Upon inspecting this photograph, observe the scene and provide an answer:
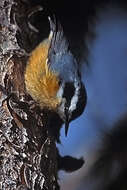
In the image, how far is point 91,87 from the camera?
1.32 m

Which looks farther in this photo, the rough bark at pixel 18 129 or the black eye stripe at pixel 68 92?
the black eye stripe at pixel 68 92

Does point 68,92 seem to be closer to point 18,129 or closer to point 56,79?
point 56,79

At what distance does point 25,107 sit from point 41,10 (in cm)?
53

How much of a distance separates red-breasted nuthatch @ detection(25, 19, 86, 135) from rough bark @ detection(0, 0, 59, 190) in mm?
42

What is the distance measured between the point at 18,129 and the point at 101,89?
1.00 feet

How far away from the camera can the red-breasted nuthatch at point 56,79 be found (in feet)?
4.31

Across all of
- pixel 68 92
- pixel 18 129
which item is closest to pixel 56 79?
pixel 68 92

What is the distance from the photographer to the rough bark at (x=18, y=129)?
1.11 metres

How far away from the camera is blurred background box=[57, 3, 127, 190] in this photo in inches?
49.3

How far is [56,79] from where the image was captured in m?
1.40

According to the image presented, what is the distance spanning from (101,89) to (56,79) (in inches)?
7.0

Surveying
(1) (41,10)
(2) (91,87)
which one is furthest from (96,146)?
(1) (41,10)

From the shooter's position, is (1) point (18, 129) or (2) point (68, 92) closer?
(1) point (18, 129)

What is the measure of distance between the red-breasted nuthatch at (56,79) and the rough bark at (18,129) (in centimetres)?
A: 4
